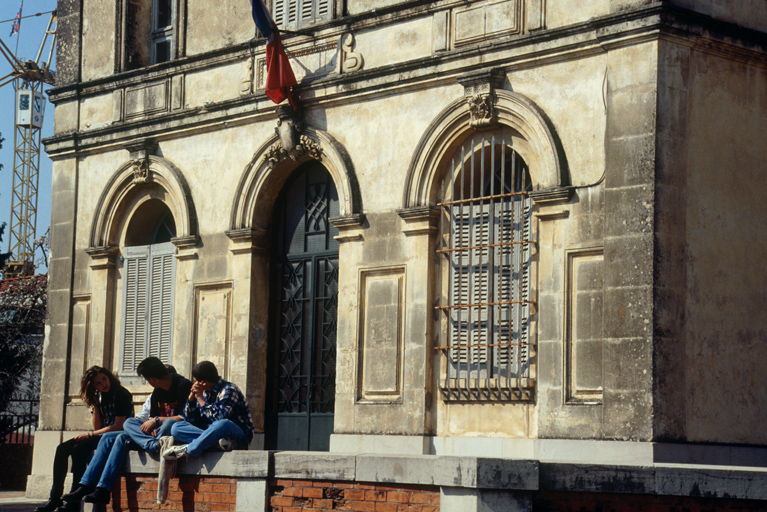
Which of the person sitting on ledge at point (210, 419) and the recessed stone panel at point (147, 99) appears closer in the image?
the person sitting on ledge at point (210, 419)

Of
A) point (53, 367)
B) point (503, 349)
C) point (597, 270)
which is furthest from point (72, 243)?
point (597, 270)

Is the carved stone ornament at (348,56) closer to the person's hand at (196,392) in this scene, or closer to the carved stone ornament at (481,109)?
the carved stone ornament at (481,109)

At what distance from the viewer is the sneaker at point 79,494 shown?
40.5 ft

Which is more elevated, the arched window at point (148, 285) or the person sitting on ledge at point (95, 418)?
the arched window at point (148, 285)

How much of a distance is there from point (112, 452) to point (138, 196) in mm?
7939

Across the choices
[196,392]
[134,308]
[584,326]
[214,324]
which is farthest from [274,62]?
[196,392]

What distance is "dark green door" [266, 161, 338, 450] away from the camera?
1716 cm

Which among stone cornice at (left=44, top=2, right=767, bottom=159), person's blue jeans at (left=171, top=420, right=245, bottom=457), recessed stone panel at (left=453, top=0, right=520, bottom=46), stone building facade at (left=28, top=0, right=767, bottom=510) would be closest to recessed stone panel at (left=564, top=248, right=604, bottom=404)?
stone building facade at (left=28, top=0, right=767, bottom=510)

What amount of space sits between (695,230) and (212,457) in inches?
226

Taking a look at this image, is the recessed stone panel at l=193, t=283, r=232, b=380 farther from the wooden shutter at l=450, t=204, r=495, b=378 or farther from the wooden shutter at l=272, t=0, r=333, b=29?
the wooden shutter at l=450, t=204, r=495, b=378

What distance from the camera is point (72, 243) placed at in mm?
20391

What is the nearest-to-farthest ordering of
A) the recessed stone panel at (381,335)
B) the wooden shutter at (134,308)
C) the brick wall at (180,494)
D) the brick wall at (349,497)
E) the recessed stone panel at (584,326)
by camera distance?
the brick wall at (349,497) → the brick wall at (180,494) → the recessed stone panel at (584,326) → the recessed stone panel at (381,335) → the wooden shutter at (134,308)

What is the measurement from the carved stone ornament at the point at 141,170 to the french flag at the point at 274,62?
3078 mm

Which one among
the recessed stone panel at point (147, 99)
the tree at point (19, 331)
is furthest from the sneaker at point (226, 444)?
the tree at point (19, 331)
